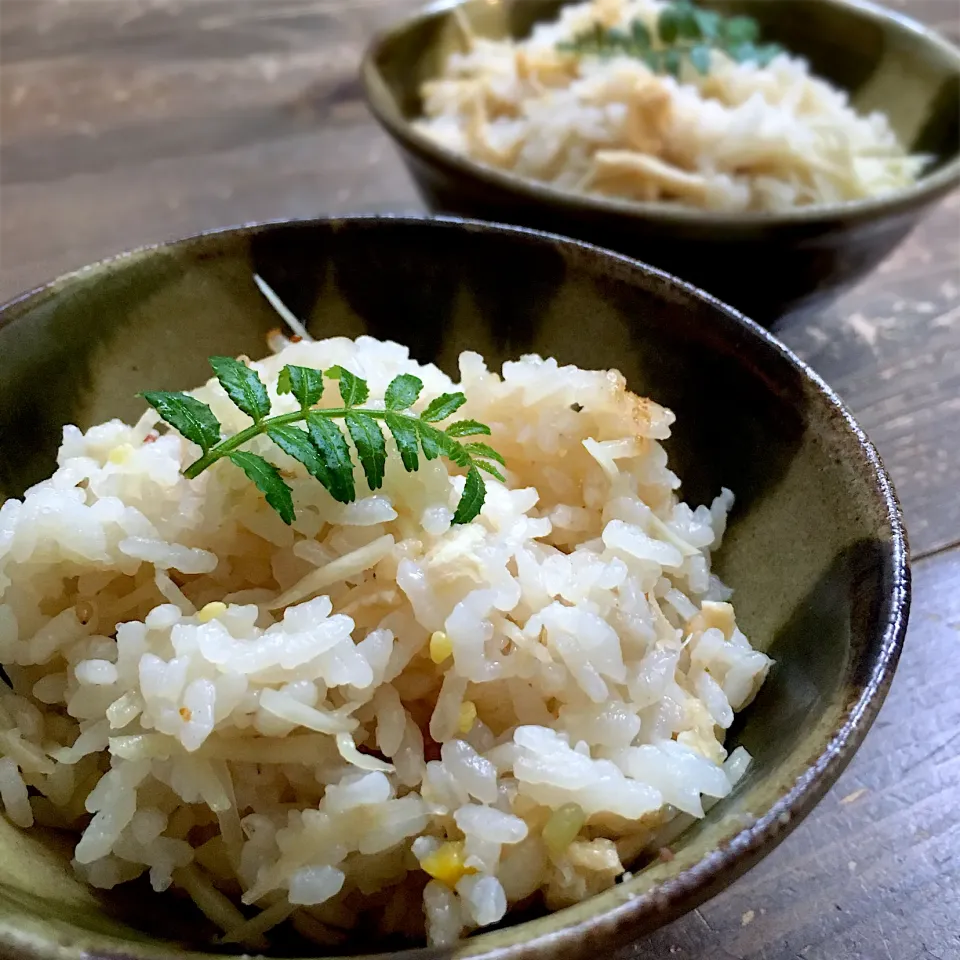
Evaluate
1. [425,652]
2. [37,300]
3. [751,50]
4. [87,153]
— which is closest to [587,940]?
[425,652]

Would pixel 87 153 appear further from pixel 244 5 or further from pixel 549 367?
pixel 549 367

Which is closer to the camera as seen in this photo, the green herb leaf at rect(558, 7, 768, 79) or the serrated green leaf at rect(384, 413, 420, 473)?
the serrated green leaf at rect(384, 413, 420, 473)

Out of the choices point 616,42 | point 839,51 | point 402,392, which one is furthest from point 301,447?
point 839,51

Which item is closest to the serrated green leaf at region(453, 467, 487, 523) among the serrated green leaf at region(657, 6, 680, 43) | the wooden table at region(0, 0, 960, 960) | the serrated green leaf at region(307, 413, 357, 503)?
the serrated green leaf at region(307, 413, 357, 503)

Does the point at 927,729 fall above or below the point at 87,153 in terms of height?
below

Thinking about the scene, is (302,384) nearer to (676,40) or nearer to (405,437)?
(405,437)

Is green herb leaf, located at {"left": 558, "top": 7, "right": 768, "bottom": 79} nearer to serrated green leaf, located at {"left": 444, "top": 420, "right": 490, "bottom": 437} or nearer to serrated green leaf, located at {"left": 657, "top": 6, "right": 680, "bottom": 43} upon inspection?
serrated green leaf, located at {"left": 657, "top": 6, "right": 680, "bottom": 43}

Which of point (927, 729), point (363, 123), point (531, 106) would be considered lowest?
point (927, 729)
